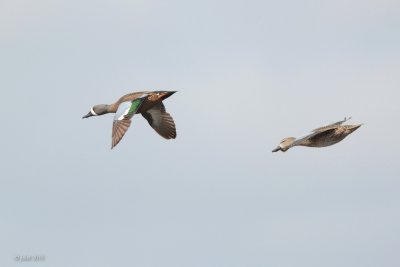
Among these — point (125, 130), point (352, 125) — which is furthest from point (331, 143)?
point (125, 130)

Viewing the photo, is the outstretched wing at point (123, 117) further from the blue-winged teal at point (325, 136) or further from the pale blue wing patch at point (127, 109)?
the blue-winged teal at point (325, 136)

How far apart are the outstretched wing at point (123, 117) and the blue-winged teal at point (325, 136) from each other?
418 cm

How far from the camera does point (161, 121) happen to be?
3038 cm

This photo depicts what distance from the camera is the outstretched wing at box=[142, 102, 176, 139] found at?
30203 mm

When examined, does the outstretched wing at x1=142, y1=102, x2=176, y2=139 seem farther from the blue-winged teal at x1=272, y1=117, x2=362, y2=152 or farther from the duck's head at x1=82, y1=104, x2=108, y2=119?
the blue-winged teal at x1=272, y1=117, x2=362, y2=152

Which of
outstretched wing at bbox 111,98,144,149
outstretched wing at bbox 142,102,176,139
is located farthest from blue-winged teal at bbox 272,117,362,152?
outstretched wing at bbox 142,102,176,139

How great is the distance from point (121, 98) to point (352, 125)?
7.50 metres

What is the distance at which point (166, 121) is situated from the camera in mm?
30312

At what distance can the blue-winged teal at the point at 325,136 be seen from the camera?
23.8 metres

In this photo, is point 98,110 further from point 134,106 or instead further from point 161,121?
point 134,106

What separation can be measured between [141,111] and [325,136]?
6153 mm

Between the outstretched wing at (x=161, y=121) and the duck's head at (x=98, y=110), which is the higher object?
the duck's head at (x=98, y=110)

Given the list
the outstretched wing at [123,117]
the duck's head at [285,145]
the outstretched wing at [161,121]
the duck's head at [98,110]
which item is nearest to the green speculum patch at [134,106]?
the outstretched wing at [123,117]

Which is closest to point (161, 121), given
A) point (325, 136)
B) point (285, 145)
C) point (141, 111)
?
point (141, 111)
